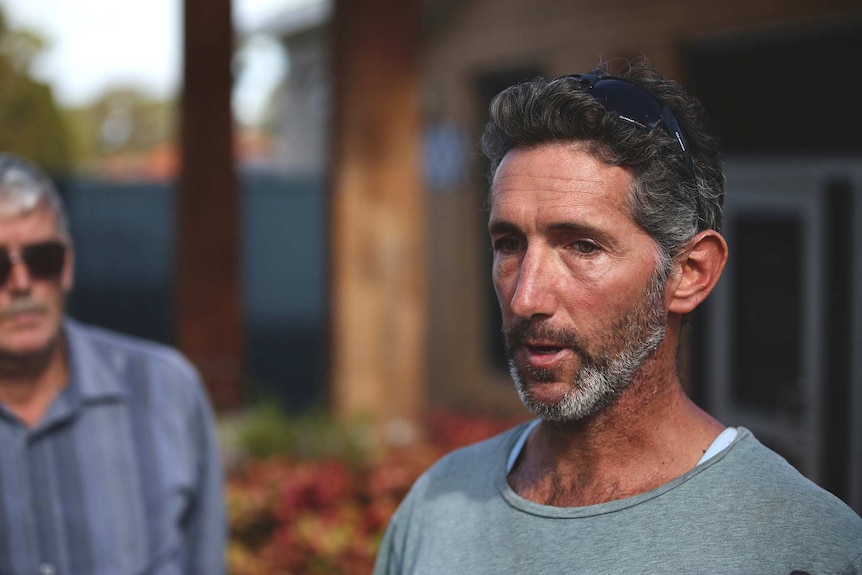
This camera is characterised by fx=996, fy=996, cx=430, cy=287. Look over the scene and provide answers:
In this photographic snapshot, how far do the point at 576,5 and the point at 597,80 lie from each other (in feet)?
20.4

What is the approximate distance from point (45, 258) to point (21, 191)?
0.21 m

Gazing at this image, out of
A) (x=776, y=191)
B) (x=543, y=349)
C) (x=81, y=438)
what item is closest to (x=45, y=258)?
(x=81, y=438)

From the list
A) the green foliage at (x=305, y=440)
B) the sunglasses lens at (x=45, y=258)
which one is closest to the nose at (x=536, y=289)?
the sunglasses lens at (x=45, y=258)

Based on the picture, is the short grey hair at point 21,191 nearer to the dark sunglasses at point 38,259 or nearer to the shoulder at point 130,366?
the dark sunglasses at point 38,259

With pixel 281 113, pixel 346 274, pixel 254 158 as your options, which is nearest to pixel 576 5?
pixel 346 274

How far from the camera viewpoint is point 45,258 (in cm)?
295

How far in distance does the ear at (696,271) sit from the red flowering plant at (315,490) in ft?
8.98

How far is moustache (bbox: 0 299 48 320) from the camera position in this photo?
9.36 feet

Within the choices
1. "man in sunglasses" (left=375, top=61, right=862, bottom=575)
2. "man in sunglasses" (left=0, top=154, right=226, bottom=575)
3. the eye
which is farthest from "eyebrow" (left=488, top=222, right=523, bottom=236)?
"man in sunglasses" (left=0, top=154, right=226, bottom=575)

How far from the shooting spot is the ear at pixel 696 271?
68.2 inches

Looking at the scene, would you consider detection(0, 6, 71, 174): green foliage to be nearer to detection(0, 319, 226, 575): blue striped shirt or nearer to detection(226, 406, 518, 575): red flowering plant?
detection(226, 406, 518, 575): red flowering plant

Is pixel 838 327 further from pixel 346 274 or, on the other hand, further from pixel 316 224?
pixel 316 224

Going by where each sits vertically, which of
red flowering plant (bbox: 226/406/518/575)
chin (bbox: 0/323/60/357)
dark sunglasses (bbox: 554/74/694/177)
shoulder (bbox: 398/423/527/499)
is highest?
dark sunglasses (bbox: 554/74/694/177)

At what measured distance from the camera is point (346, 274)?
557 cm
